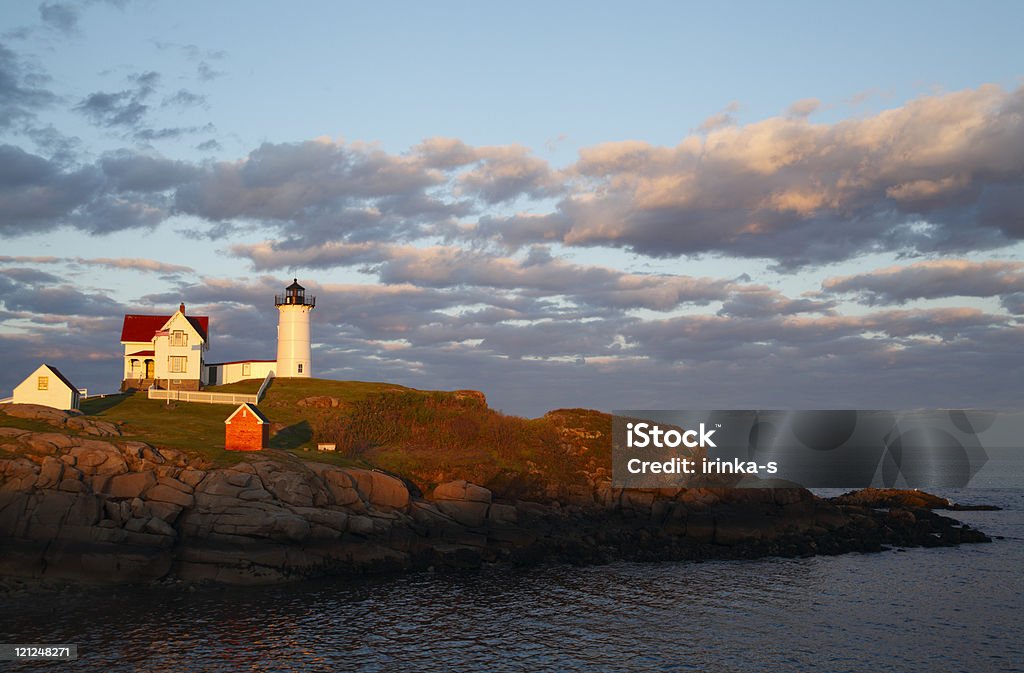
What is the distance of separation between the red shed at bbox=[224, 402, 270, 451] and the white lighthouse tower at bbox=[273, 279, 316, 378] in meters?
34.8

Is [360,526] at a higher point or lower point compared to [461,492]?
lower

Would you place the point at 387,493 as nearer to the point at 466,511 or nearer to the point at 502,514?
the point at 466,511

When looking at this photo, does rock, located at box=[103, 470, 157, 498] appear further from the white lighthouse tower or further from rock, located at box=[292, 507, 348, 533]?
the white lighthouse tower

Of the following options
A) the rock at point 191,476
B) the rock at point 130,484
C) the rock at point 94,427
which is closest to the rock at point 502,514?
the rock at point 191,476

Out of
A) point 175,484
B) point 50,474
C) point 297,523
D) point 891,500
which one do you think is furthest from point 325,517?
point 891,500

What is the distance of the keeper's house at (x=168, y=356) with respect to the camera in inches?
2963

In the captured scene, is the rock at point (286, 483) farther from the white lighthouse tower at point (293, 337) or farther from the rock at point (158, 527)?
the white lighthouse tower at point (293, 337)

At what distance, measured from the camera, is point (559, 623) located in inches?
1342

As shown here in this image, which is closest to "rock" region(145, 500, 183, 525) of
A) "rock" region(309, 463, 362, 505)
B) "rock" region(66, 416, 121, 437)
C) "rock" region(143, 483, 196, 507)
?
"rock" region(143, 483, 196, 507)

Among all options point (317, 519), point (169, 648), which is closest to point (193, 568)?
point (317, 519)

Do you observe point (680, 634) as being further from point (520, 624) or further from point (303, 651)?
point (303, 651)

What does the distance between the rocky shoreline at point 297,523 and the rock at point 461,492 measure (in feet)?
0.30

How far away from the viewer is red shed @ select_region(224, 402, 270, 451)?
5053 centimetres

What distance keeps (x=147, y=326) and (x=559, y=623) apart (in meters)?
60.8
